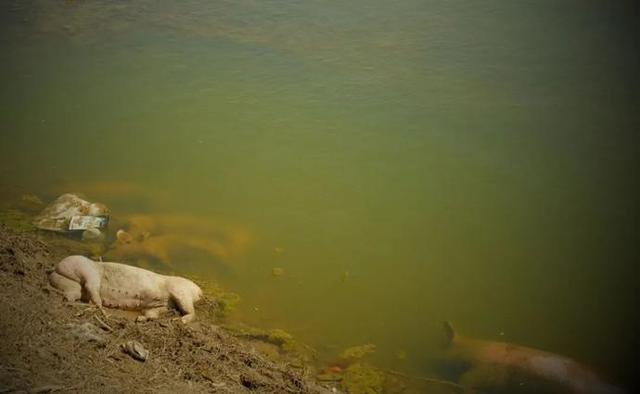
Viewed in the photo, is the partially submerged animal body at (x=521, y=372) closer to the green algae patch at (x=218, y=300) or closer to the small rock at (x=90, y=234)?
the green algae patch at (x=218, y=300)

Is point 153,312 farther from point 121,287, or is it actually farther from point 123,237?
point 123,237

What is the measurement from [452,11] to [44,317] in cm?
834

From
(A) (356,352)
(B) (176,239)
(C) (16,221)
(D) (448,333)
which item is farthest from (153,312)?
(D) (448,333)

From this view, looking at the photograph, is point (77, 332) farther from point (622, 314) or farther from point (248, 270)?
point (622, 314)

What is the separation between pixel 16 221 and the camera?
468cm

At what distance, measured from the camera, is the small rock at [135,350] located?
2929 millimetres

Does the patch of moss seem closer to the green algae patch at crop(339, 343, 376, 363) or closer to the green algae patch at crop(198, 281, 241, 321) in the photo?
the green algae patch at crop(198, 281, 241, 321)

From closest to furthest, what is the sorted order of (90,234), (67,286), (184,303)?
(67,286) → (184,303) → (90,234)

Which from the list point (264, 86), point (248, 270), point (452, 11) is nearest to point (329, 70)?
point (264, 86)

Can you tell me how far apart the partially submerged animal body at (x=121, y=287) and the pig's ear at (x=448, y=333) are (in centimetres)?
217

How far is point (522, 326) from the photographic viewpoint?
4.29 metres

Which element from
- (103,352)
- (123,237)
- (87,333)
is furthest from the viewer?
(123,237)

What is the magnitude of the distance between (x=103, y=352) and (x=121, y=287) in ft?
2.84

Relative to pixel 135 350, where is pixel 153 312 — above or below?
below
